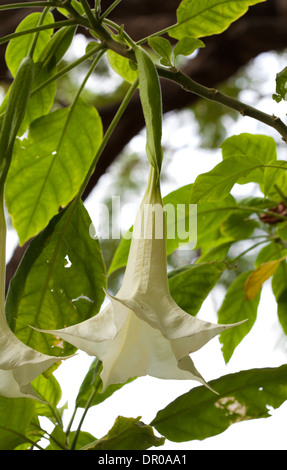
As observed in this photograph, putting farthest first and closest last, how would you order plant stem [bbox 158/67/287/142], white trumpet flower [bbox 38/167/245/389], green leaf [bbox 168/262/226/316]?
green leaf [bbox 168/262/226/316] < plant stem [bbox 158/67/287/142] < white trumpet flower [bbox 38/167/245/389]

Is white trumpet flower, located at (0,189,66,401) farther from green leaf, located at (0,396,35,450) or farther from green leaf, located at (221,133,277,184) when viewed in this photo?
green leaf, located at (221,133,277,184)

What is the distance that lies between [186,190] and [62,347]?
0.71 ft

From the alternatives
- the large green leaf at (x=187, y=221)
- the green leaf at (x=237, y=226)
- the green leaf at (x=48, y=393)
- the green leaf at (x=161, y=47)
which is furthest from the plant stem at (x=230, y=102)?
the green leaf at (x=48, y=393)

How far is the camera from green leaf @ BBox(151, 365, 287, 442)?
556 mm

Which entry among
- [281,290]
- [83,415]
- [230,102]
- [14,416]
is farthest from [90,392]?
[230,102]

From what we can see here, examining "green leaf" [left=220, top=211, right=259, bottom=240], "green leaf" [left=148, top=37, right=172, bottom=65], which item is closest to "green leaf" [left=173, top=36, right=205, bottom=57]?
"green leaf" [left=148, top=37, right=172, bottom=65]

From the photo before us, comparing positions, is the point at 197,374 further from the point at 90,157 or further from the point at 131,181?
the point at 131,181

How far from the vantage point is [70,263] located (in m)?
0.58

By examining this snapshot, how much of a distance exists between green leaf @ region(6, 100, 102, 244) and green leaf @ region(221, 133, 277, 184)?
0.47ft

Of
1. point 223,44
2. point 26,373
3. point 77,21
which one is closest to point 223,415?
point 26,373

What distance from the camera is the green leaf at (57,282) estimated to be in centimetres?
54

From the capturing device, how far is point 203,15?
1.86 ft

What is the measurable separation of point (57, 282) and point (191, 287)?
0.14 meters

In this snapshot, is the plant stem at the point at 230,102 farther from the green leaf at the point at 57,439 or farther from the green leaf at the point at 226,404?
the green leaf at the point at 57,439
